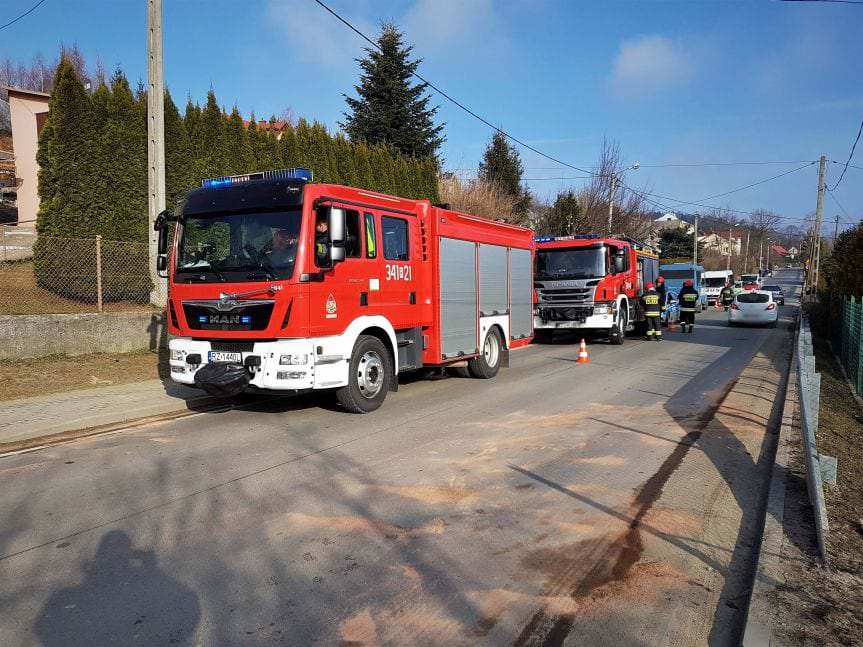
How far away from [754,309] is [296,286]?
22.6 m

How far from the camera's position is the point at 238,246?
8062 mm

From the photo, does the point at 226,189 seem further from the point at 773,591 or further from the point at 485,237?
the point at 773,591

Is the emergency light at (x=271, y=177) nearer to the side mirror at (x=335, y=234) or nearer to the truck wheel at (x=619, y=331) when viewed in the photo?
the side mirror at (x=335, y=234)

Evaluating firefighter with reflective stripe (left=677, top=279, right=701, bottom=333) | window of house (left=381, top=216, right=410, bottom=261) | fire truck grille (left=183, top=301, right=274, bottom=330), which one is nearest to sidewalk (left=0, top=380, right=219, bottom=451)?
fire truck grille (left=183, top=301, right=274, bottom=330)

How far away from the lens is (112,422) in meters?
8.23

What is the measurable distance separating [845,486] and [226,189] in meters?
7.37

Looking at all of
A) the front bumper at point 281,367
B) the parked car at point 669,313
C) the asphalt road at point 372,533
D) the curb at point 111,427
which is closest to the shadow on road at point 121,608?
the asphalt road at point 372,533

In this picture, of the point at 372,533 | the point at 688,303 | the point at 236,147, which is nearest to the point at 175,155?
the point at 236,147

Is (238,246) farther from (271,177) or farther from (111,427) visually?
(111,427)

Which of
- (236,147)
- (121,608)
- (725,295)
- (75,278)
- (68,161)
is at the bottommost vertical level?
(121,608)

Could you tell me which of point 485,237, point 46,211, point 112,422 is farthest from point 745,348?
point 46,211

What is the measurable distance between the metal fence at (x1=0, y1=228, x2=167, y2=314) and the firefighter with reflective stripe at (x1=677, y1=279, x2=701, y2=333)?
51.4ft

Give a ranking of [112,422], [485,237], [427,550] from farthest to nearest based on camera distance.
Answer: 1. [485,237]
2. [112,422]
3. [427,550]

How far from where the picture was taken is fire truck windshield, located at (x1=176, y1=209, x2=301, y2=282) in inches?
306
